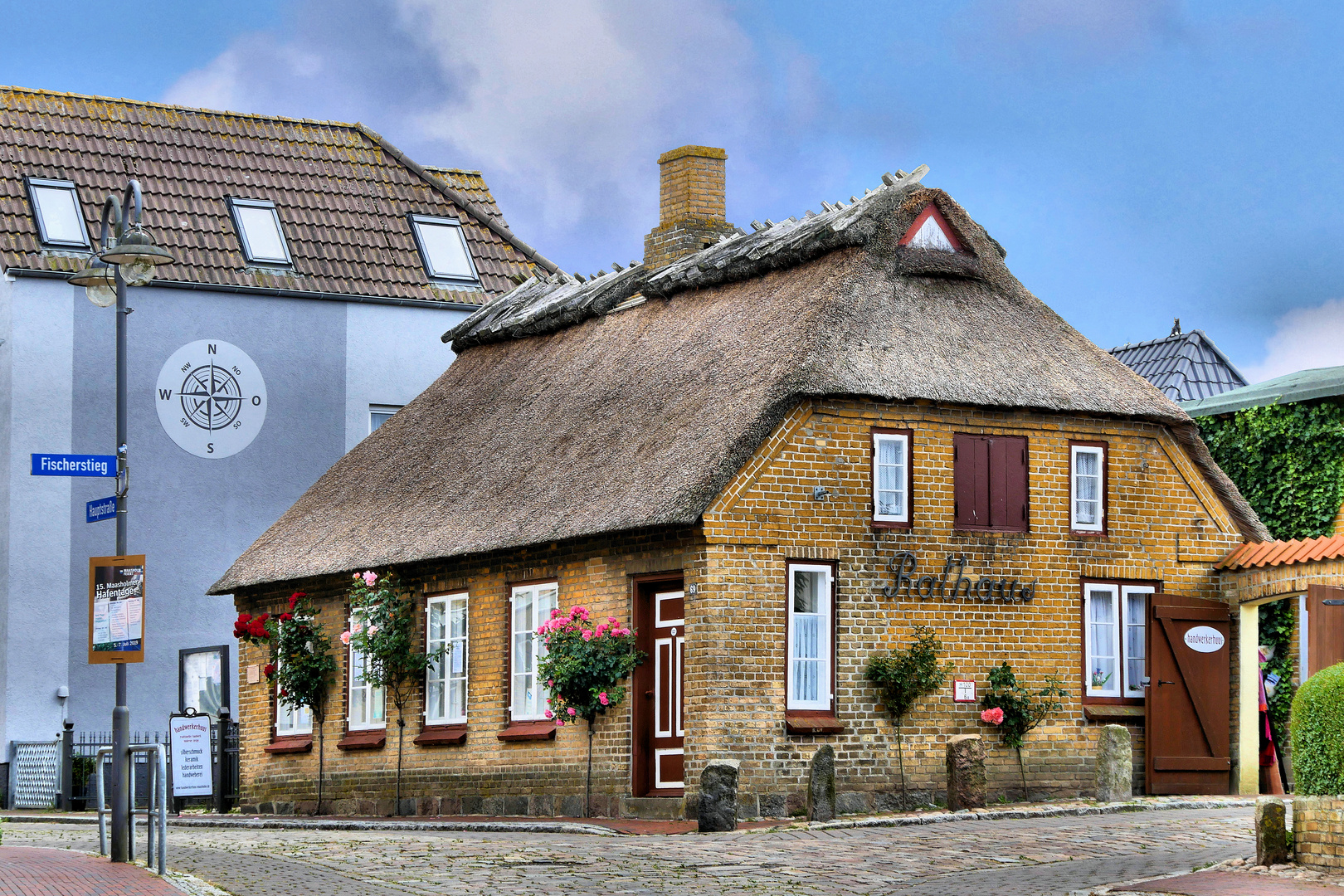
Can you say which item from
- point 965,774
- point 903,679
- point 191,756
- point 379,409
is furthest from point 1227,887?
point 379,409

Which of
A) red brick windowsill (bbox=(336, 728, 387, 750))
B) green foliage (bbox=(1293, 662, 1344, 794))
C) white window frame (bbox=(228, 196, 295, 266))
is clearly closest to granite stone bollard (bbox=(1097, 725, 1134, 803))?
green foliage (bbox=(1293, 662, 1344, 794))

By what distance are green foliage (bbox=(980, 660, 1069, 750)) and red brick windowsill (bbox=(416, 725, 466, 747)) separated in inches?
260

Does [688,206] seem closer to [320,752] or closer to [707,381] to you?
[707,381]

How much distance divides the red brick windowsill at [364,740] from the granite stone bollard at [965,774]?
8.55m

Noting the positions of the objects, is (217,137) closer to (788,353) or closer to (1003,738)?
(788,353)

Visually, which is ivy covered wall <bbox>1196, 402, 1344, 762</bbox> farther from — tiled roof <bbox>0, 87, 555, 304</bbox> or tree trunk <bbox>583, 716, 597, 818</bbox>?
tiled roof <bbox>0, 87, 555, 304</bbox>

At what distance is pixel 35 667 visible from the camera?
30.8 m

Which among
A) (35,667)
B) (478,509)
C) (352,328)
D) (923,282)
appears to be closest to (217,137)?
(352,328)

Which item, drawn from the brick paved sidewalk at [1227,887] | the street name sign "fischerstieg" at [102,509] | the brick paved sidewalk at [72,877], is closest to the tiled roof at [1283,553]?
the brick paved sidewalk at [1227,887]

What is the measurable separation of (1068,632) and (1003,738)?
62.1 inches

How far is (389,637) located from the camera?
24.7 m

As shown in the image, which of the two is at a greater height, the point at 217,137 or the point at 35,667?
the point at 217,137

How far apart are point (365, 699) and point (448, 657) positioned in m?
2.27

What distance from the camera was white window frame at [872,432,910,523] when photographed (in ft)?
70.2
